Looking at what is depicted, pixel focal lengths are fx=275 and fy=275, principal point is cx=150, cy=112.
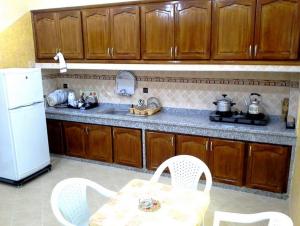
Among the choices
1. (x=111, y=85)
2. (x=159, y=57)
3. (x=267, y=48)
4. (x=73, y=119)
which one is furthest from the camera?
(x=111, y=85)

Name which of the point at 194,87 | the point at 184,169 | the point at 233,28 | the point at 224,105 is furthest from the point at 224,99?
the point at 184,169

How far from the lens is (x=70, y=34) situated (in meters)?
3.96

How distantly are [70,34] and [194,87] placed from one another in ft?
6.32

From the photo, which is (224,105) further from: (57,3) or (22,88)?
(57,3)

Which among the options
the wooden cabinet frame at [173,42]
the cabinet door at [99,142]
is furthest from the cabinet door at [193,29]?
the cabinet door at [99,142]

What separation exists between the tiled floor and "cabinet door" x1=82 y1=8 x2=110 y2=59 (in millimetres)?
1656

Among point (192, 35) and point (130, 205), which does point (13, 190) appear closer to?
point (130, 205)

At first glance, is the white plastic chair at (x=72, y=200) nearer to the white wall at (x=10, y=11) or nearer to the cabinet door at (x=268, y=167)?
the cabinet door at (x=268, y=167)

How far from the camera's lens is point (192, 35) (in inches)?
128

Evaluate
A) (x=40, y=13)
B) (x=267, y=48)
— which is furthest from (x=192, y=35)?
(x=40, y=13)

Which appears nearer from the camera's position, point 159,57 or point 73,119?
point 159,57

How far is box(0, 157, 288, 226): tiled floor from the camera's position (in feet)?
9.36

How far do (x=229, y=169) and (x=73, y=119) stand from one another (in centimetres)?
232

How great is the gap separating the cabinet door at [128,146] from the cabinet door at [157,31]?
1.06 meters
